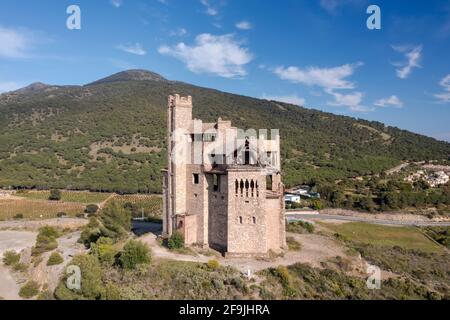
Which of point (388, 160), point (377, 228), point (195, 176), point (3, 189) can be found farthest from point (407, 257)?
point (3, 189)

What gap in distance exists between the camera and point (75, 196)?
8531 centimetres

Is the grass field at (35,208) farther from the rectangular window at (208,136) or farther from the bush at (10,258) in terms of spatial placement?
the rectangular window at (208,136)

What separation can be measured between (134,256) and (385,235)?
50.6 metres

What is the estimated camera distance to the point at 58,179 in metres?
93.6

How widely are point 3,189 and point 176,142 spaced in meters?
74.0

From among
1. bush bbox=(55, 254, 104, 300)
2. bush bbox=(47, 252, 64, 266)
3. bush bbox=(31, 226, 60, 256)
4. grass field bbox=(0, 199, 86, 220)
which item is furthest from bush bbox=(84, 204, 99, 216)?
bush bbox=(55, 254, 104, 300)

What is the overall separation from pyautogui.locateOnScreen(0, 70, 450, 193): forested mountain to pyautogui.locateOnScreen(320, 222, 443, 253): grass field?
27355 millimetres

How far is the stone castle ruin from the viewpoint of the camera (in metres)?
34.0

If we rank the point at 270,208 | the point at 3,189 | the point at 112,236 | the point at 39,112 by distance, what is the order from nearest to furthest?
1. the point at 270,208
2. the point at 112,236
3. the point at 3,189
4. the point at 39,112

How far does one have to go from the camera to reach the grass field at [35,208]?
7144cm

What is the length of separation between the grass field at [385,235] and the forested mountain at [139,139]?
1077 inches

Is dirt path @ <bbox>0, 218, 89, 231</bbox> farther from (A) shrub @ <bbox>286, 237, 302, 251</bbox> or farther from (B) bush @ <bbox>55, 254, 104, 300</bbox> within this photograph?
(A) shrub @ <bbox>286, 237, 302, 251</bbox>

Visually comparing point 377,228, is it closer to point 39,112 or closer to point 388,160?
point 388,160

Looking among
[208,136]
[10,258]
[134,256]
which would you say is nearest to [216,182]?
[208,136]
